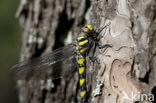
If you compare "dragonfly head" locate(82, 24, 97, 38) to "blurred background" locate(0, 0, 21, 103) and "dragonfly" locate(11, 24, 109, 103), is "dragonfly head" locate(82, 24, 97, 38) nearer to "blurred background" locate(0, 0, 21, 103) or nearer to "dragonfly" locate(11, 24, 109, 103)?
"dragonfly" locate(11, 24, 109, 103)

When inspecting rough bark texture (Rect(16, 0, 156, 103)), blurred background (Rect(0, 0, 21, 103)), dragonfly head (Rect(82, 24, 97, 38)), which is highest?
blurred background (Rect(0, 0, 21, 103))

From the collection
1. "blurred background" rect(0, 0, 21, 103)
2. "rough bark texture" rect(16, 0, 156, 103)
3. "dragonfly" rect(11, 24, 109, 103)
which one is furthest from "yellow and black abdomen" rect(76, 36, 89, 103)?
"blurred background" rect(0, 0, 21, 103)

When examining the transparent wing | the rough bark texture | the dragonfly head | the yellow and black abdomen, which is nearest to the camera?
the rough bark texture

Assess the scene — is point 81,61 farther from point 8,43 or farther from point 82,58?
point 8,43

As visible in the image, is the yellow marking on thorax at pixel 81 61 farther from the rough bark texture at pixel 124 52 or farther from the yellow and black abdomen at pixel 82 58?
the rough bark texture at pixel 124 52

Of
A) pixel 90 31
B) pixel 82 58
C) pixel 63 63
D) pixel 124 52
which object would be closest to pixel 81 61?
pixel 82 58
